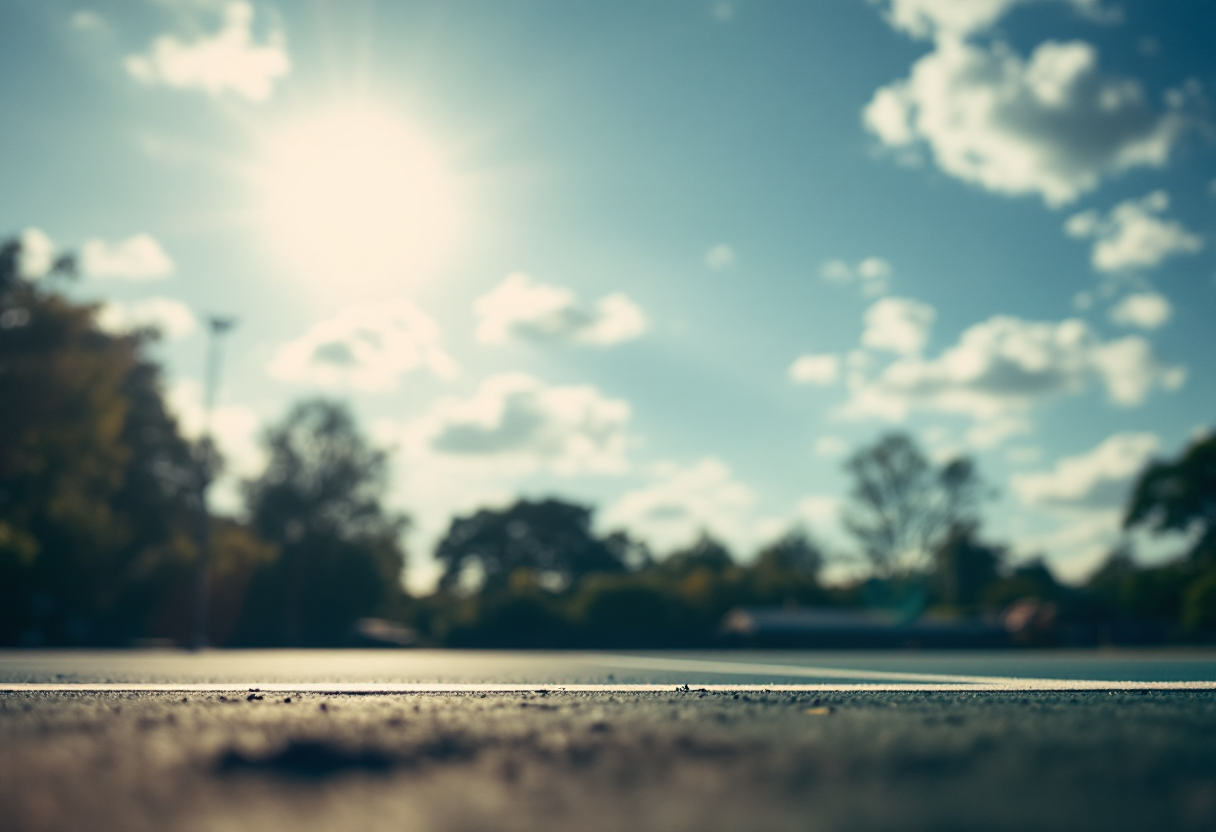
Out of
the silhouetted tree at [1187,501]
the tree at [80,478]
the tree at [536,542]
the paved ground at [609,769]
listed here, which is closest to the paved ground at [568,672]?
the paved ground at [609,769]

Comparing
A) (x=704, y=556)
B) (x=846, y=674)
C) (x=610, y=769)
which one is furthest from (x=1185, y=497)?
(x=704, y=556)

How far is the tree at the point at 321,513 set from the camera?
53969mm

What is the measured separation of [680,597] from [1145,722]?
55.4m

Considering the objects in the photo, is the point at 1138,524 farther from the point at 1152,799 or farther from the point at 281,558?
the point at 1152,799

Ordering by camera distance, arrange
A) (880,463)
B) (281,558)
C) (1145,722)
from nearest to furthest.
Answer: (1145,722) → (880,463) → (281,558)

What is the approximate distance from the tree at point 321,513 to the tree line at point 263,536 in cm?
8

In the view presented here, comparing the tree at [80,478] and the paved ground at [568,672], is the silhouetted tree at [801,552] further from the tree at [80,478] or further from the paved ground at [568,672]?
the paved ground at [568,672]

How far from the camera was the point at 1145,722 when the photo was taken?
11.1ft

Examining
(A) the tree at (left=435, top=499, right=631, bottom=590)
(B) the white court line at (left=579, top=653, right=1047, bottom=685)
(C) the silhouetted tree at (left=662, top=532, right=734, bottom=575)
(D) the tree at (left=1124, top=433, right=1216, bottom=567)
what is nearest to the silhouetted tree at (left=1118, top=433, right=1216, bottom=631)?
(D) the tree at (left=1124, top=433, right=1216, bottom=567)

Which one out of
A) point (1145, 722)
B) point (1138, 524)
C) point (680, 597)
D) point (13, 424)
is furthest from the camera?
point (680, 597)

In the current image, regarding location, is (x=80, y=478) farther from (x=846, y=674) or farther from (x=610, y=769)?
(x=610, y=769)

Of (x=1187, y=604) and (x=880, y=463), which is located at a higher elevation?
(x=880, y=463)

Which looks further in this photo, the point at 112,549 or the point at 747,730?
the point at 112,549

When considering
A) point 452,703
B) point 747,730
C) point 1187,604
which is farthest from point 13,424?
point 1187,604
